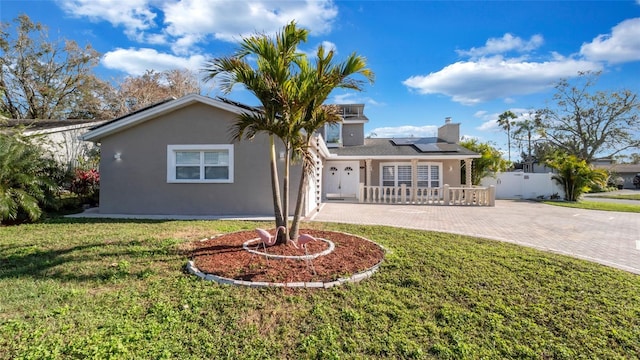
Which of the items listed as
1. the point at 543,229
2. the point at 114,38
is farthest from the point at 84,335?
the point at 114,38

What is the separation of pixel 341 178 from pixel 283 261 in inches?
608

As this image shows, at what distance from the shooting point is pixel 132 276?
4879 millimetres

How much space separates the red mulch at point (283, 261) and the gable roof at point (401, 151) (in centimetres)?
1242

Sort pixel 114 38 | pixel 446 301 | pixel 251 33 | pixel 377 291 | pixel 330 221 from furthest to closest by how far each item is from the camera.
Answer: pixel 114 38 → pixel 330 221 → pixel 251 33 → pixel 377 291 → pixel 446 301

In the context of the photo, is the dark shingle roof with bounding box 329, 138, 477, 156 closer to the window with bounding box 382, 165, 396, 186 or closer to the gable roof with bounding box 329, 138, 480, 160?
the gable roof with bounding box 329, 138, 480, 160

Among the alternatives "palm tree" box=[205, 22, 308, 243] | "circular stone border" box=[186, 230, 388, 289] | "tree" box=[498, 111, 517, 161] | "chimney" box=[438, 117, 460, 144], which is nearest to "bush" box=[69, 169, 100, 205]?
"palm tree" box=[205, 22, 308, 243]

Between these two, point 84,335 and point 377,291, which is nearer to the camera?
point 84,335

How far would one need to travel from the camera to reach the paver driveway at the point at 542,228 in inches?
271

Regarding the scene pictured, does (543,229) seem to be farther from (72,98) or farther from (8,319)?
(72,98)

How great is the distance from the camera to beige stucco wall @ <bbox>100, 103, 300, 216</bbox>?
1126 centimetres

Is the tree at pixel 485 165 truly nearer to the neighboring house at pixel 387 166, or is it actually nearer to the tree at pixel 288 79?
the neighboring house at pixel 387 166

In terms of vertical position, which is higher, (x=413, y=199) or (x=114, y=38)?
(x=114, y=38)

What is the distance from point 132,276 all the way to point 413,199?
1455 cm

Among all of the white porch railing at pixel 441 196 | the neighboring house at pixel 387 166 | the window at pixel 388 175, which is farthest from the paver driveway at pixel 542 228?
the window at pixel 388 175
